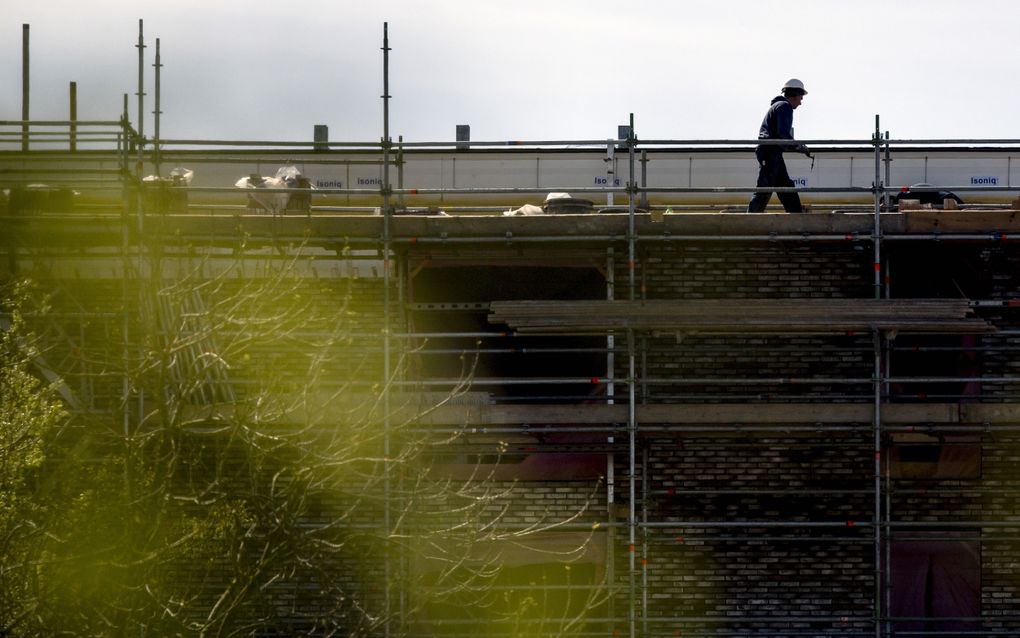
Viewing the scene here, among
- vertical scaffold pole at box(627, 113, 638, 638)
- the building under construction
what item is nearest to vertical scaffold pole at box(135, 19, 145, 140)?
the building under construction

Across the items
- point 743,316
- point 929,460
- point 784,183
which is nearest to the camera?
point 743,316

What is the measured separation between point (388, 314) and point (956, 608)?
6.64 meters

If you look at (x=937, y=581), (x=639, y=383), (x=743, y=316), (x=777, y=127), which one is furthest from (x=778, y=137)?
(x=937, y=581)

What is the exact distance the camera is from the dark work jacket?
1605 centimetres

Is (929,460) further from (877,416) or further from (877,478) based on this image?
(877,416)

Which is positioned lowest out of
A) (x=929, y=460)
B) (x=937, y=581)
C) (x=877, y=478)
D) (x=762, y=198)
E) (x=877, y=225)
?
(x=937, y=581)

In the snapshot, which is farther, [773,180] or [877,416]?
[773,180]

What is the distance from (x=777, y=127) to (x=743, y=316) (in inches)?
92.0

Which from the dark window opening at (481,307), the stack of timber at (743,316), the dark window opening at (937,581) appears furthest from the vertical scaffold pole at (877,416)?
the dark window opening at (481,307)

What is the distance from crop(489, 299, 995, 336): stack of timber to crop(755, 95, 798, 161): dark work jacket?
71.7 inches

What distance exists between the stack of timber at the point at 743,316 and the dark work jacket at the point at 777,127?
1.82 m

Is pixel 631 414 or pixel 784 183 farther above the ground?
pixel 784 183

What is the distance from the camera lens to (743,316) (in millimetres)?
14992

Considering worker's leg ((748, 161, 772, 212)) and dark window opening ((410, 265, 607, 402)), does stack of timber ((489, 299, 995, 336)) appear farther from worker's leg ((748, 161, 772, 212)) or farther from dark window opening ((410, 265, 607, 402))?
worker's leg ((748, 161, 772, 212))
